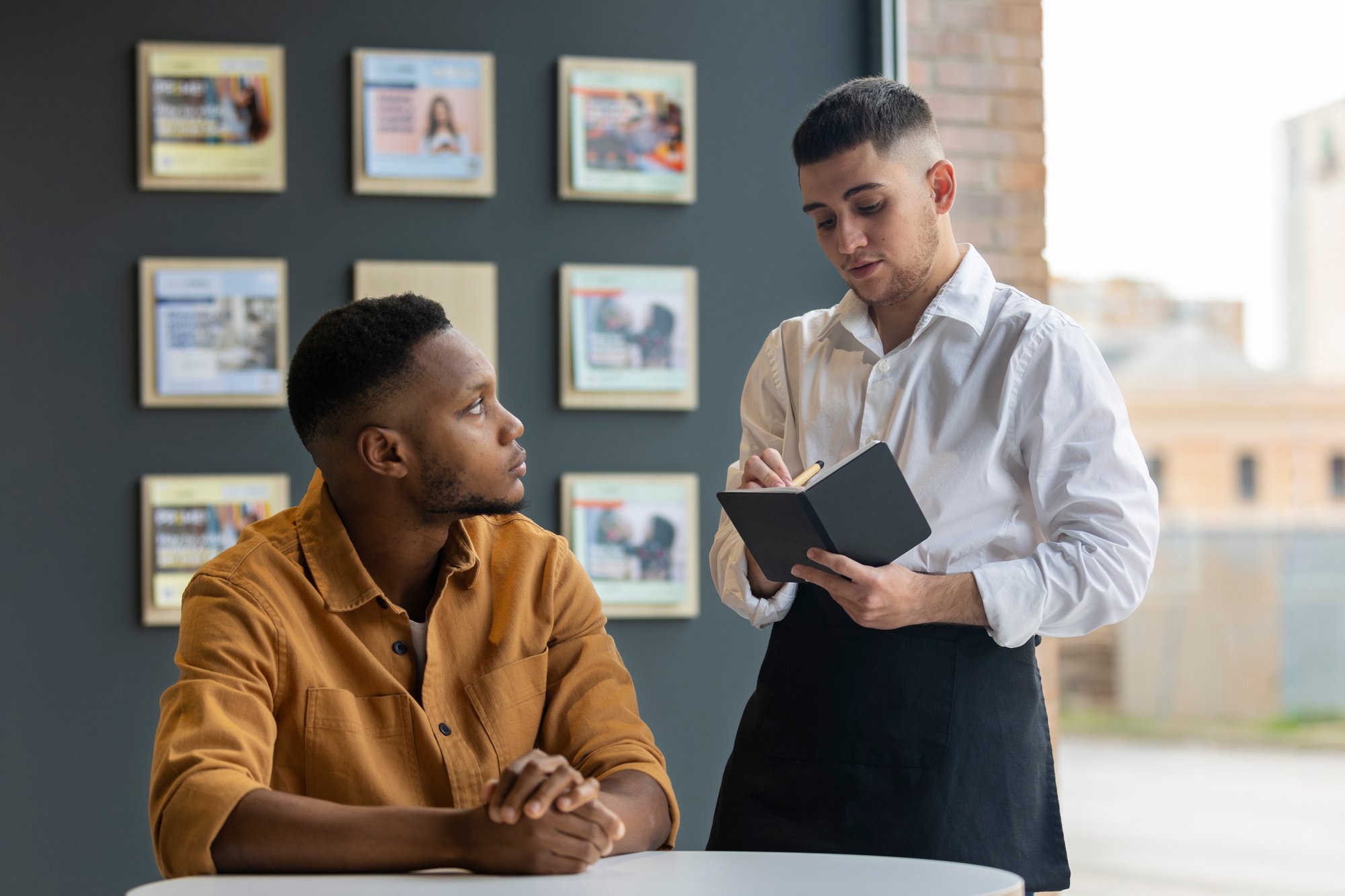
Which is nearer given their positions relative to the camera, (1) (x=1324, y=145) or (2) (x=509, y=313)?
(1) (x=1324, y=145)

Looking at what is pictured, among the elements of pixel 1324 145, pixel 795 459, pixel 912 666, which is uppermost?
pixel 1324 145

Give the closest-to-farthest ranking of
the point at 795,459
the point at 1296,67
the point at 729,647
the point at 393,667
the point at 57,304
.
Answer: the point at 393,667
the point at 795,459
the point at 1296,67
the point at 57,304
the point at 729,647

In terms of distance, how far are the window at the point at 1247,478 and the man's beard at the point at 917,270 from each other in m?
1.72

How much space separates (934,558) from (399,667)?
28.0 inches

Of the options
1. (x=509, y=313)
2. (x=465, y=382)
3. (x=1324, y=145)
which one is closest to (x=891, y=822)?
(x=465, y=382)

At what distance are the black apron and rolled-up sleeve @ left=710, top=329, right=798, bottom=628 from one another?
6 centimetres

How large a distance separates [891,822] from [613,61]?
214 centimetres

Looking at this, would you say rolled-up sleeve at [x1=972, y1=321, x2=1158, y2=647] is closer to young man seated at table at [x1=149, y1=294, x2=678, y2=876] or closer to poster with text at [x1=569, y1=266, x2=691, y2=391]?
young man seated at table at [x1=149, y1=294, x2=678, y2=876]

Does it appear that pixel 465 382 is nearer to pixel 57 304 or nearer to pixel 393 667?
pixel 393 667

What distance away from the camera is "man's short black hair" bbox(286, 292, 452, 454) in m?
1.67

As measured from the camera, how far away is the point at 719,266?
3.24 meters

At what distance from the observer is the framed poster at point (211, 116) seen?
302 centimetres

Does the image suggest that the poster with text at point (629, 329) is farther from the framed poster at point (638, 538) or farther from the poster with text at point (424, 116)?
the poster with text at point (424, 116)

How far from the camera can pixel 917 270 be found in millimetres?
1737
